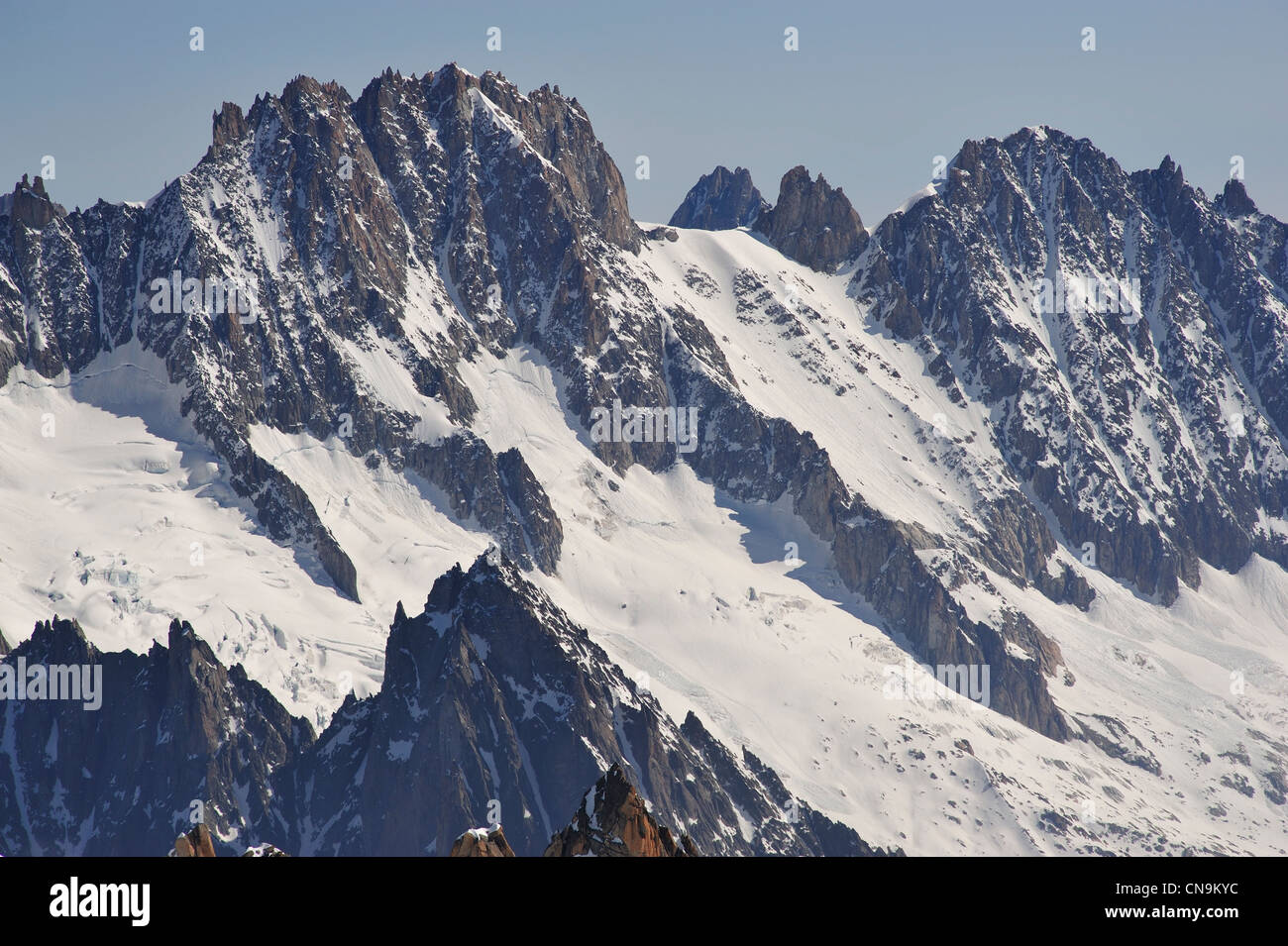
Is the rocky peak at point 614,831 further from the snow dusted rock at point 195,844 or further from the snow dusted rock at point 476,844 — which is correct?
the snow dusted rock at point 195,844

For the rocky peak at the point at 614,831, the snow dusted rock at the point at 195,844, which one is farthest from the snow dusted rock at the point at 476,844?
the snow dusted rock at the point at 195,844

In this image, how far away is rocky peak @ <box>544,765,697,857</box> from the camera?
84.8 m

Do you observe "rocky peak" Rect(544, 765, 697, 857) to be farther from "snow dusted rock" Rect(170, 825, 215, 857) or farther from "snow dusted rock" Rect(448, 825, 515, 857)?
"snow dusted rock" Rect(170, 825, 215, 857)

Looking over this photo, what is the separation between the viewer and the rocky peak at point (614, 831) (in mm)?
84844

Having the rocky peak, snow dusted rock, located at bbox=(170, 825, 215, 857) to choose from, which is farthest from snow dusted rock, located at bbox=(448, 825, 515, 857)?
snow dusted rock, located at bbox=(170, 825, 215, 857)

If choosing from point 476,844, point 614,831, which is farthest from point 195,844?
point 614,831

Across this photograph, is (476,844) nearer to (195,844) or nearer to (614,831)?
(614,831)
